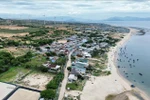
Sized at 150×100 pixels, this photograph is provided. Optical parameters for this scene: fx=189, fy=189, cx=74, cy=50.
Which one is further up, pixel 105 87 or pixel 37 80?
pixel 37 80

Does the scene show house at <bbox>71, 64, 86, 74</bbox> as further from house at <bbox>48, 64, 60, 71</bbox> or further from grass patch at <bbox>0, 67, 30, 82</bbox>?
grass patch at <bbox>0, 67, 30, 82</bbox>

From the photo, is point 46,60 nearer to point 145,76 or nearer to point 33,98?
point 33,98

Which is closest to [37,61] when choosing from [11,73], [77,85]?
[11,73]

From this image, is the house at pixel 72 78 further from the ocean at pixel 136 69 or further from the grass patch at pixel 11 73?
the ocean at pixel 136 69

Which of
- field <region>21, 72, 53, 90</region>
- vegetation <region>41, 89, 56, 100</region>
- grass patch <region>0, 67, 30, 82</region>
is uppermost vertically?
vegetation <region>41, 89, 56, 100</region>

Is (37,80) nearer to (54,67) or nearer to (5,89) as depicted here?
(54,67)

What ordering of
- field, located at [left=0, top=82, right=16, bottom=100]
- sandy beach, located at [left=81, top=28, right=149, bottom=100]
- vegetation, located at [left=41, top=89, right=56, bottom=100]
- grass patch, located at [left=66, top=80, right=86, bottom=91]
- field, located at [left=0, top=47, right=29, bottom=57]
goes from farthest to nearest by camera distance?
field, located at [left=0, top=47, right=29, bottom=57], grass patch, located at [left=66, top=80, right=86, bottom=91], sandy beach, located at [left=81, top=28, right=149, bottom=100], field, located at [left=0, top=82, right=16, bottom=100], vegetation, located at [left=41, top=89, right=56, bottom=100]

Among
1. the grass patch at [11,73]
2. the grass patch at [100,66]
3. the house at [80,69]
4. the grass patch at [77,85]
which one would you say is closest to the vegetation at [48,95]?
the grass patch at [77,85]

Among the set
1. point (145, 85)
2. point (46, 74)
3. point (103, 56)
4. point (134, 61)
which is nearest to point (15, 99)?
point (46, 74)

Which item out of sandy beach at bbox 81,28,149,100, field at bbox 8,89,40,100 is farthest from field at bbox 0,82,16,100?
sandy beach at bbox 81,28,149,100
